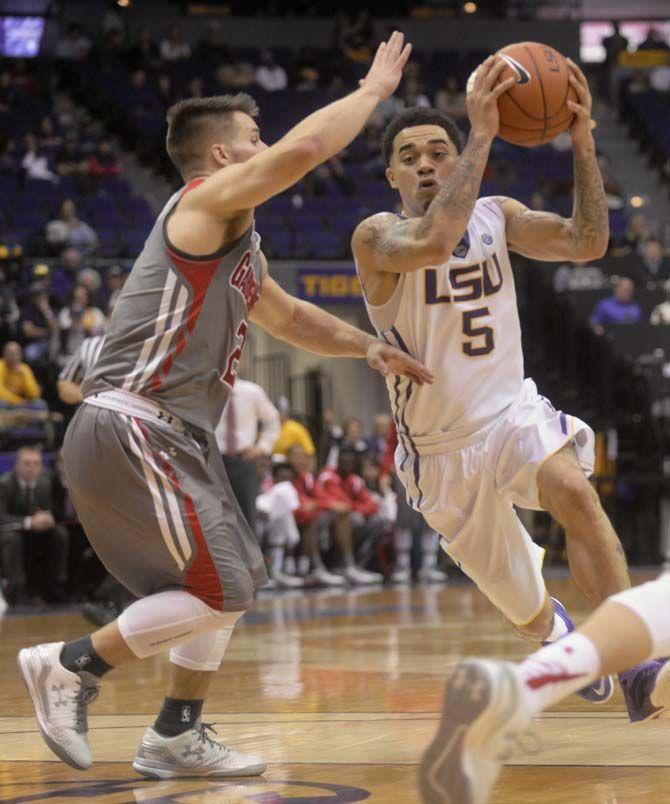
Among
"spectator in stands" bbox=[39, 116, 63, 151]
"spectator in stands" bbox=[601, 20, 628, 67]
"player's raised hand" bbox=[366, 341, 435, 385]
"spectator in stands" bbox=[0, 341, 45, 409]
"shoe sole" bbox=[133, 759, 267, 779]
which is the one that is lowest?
"shoe sole" bbox=[133, 759, 267, 779]

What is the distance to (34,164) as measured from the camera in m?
18.0

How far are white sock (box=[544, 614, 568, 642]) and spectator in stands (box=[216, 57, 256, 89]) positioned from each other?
1735 centimetres

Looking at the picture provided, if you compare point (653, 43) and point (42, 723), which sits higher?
point (653, 43)

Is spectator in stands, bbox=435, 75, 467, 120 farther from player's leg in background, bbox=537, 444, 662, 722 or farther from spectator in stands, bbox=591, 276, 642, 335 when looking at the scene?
player's leg in background, bbox=537, 444, 662, 722

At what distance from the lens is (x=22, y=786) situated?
384cm

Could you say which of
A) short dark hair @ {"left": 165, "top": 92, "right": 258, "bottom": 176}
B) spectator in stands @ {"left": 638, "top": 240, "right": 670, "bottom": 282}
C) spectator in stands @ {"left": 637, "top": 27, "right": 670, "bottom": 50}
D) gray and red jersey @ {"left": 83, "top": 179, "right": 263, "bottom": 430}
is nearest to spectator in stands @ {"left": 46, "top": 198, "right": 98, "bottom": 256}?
spectator in stands @ {"left": 638, "top": 240, "right": 670, "bottom": 282}

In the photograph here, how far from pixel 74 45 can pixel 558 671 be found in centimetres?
2003

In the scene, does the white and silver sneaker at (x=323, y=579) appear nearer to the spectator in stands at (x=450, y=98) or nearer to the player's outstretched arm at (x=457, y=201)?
the player's outstretched arm at (x=457, y=201)

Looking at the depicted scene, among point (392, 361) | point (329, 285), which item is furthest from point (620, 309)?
point (392, 361)

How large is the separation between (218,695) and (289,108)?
16366mm

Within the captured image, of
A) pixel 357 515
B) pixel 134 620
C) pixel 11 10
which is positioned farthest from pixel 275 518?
pixel 11 10

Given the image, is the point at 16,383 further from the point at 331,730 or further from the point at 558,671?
the point at 558,671

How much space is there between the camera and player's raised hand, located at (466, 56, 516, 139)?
4383mm

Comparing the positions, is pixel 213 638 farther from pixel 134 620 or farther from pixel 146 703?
pixel 146 703
